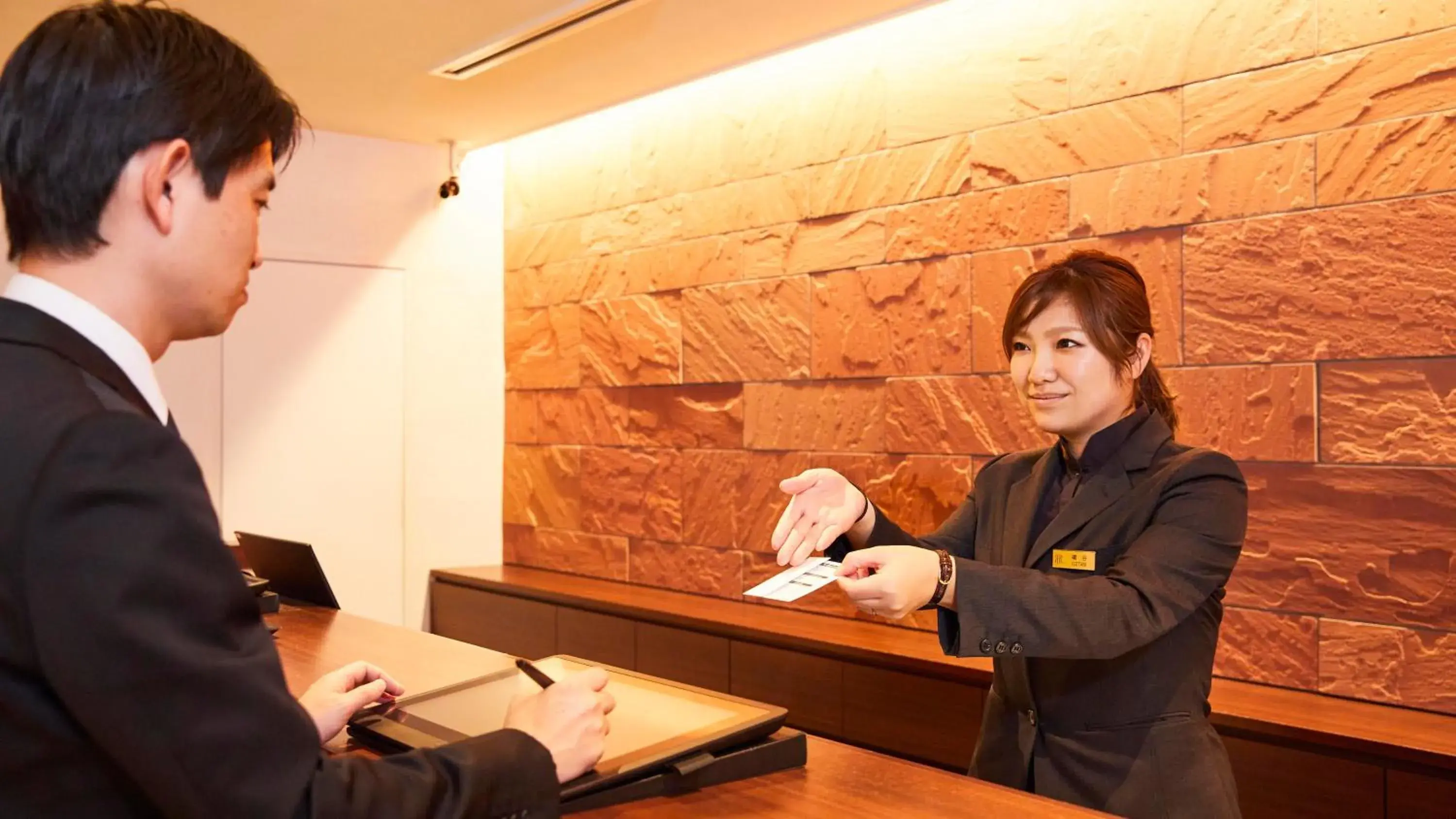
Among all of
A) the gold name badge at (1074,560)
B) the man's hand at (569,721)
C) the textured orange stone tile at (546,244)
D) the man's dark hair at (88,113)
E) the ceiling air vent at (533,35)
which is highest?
the ceiling air vent at (533,35)

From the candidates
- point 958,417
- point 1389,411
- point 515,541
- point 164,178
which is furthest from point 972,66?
point 515,541

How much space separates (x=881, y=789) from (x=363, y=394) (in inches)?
192

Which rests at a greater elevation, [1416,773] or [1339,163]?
[1339,163]

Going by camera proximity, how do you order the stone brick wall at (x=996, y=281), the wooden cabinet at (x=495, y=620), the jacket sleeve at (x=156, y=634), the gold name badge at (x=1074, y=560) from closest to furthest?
the jacket sleeve at (x=156, y=634)
the gold name badge at (x=1074, y=560)
the stone brick wall at (x=996, y=281)
the wooden cabinet at (x=495, y=620)

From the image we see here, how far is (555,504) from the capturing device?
5.88 metres

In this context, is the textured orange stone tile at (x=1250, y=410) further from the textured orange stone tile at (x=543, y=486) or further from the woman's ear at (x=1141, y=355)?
the textured orange stone tile at (x=543, y=486)

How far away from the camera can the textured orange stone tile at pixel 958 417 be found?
12.4ft

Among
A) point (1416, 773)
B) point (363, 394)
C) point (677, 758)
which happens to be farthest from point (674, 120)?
point (677, 758)

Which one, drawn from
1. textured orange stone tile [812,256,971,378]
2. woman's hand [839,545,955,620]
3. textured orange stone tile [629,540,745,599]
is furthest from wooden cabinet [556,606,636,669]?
woman's hand [839,545,955,620]

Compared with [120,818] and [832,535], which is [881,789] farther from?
[120,818]

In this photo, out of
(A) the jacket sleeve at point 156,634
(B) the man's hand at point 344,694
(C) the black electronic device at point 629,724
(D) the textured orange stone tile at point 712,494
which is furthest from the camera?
(D) the textured orange stone tile at point 712,494

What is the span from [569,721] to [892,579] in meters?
0.56

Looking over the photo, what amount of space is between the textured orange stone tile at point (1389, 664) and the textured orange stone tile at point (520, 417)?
3.97m

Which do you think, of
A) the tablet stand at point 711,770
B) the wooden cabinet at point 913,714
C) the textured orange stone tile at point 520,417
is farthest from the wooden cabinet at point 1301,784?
the textured orange stone tile at point 520,417
